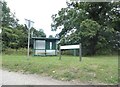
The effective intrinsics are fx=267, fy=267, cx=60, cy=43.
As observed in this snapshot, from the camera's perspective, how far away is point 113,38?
2891 cm

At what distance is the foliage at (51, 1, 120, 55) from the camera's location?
27.6 metres

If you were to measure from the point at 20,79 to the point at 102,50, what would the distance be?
2135 centimetres

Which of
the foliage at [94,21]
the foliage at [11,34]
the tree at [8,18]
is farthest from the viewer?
the tree at [8,18]

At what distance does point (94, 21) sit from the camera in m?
26.6

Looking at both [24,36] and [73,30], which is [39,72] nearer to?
[73,30]

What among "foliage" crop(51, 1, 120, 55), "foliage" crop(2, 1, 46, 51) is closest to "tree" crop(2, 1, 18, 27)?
"foliage" crop(2, 1, 46, 51)

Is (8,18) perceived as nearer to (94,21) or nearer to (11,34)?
(11,34)

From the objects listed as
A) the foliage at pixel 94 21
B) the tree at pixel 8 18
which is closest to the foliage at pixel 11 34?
the tree at pixel 8 18

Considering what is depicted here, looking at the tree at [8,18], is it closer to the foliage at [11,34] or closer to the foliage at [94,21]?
the foliage at [11,34]

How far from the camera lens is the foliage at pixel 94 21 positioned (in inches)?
1088

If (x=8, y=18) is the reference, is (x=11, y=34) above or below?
below

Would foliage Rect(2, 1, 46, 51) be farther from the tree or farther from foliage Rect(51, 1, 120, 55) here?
foliage Rect(51, 1, 120, 55)

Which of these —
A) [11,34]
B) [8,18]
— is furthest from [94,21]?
[8,18]

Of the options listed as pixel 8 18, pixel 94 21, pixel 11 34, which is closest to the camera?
pixel 94 21
